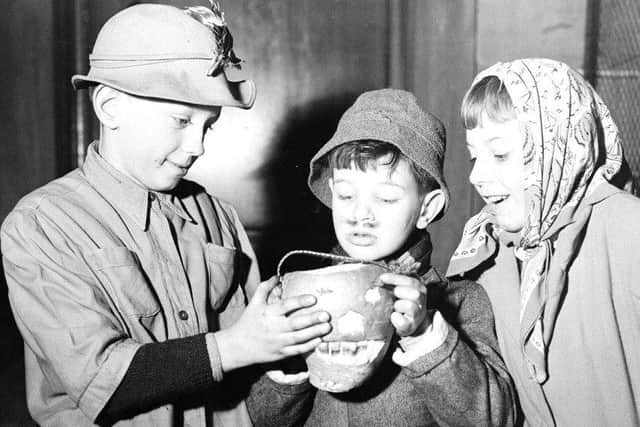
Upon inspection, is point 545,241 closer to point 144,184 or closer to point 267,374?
point 267,374

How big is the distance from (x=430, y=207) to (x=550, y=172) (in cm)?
28

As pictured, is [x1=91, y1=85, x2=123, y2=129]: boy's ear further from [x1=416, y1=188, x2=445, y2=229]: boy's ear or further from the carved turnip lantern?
[x1=416, y1=188, x2=445, y2=229]: boy's ear

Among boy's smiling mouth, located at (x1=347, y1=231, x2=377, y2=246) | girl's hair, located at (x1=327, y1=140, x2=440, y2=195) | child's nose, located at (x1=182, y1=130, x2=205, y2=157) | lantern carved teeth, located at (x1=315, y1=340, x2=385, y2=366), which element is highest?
child's nose, located at (x1=182, y1=130, x2=205, y2=157)

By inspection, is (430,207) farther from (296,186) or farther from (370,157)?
(296,186)

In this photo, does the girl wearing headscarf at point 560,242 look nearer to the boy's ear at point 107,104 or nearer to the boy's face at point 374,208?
the boy's face at point 374,208

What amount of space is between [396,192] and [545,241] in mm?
363

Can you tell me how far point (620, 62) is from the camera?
268 centimetres

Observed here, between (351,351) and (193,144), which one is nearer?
(351,351)

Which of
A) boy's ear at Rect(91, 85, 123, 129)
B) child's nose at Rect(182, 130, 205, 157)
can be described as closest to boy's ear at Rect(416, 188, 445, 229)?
child's nose at Rect(182, 130, 205, 157)

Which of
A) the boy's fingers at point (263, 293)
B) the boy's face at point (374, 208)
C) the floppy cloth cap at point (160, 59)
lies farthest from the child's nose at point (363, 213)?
the floppy cloth cap at point (160, 59)

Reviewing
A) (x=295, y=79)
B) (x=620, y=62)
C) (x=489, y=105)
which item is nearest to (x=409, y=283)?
(x=489, y=105)

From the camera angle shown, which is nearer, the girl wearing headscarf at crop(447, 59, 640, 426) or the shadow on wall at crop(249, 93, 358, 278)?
the girl wearing headscarf at crop(447, 59, 640, 426)

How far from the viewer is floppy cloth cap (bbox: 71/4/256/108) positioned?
1325 millimetres

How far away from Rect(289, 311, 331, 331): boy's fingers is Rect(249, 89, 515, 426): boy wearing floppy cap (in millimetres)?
79
